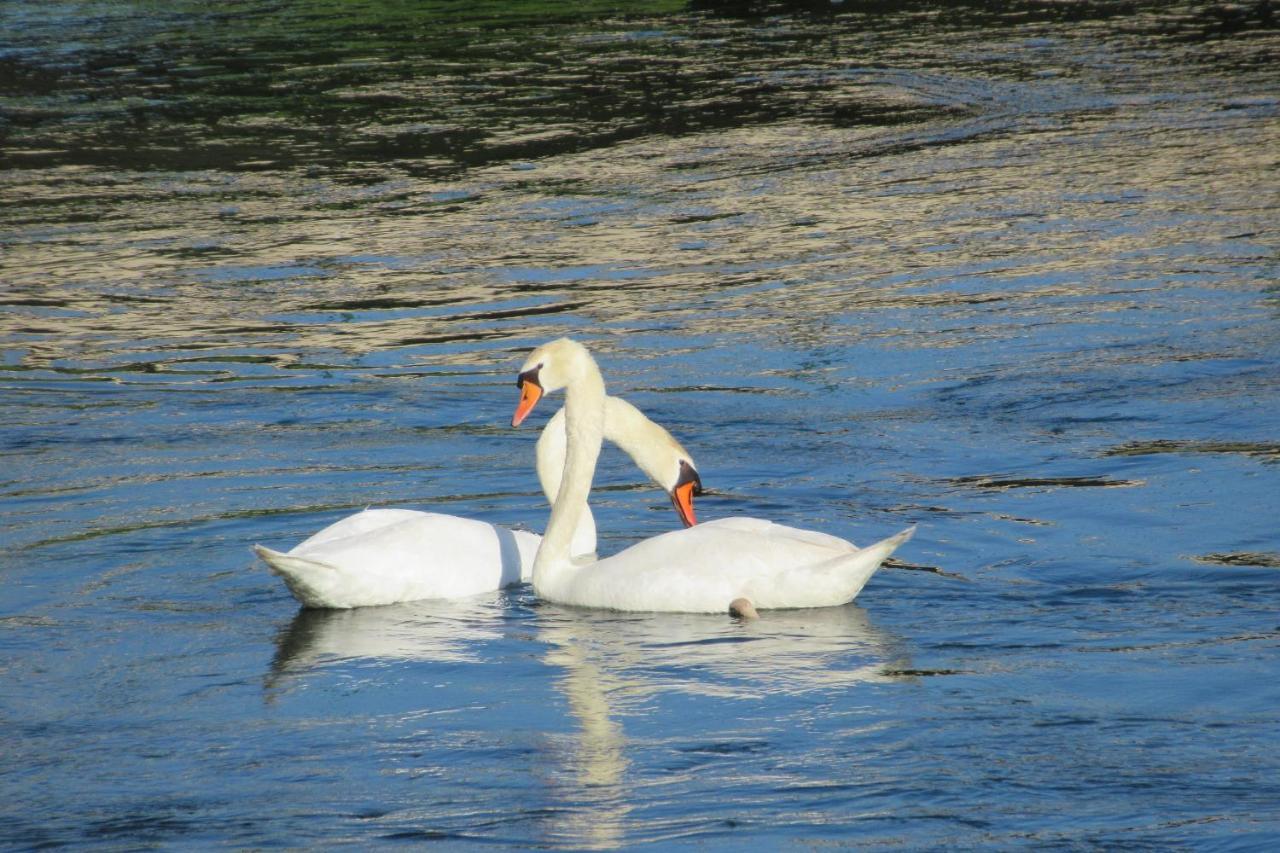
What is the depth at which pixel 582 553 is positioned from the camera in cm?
905

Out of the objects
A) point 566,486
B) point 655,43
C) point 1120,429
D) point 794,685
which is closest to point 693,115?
point 655,43

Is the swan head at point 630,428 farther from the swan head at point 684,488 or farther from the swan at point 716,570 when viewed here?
the swan at point 716,570

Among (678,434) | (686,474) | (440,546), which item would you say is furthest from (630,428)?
(678,434)

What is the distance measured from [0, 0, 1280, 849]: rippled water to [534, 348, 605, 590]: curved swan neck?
9.3 inches

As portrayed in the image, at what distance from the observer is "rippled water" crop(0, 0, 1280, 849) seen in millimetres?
6594

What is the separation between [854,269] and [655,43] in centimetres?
1359

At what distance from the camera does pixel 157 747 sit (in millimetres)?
6973

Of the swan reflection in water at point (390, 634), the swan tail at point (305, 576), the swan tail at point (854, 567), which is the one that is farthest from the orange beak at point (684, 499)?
the swan tail at point (305, 576)

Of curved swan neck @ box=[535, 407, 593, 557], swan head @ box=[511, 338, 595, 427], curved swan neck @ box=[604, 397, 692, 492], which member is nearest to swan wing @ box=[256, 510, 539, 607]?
curved swan neck @ box=[535, 407, 593, 557]

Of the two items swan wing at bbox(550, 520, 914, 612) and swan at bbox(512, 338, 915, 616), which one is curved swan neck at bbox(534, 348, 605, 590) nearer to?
swan at bbox(512, 338, 915, 616)

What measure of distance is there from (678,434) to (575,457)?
2481 mm

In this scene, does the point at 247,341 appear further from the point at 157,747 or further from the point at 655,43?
the point at 655,43

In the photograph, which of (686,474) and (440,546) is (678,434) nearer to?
(686,474)

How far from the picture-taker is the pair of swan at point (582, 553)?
821cm
